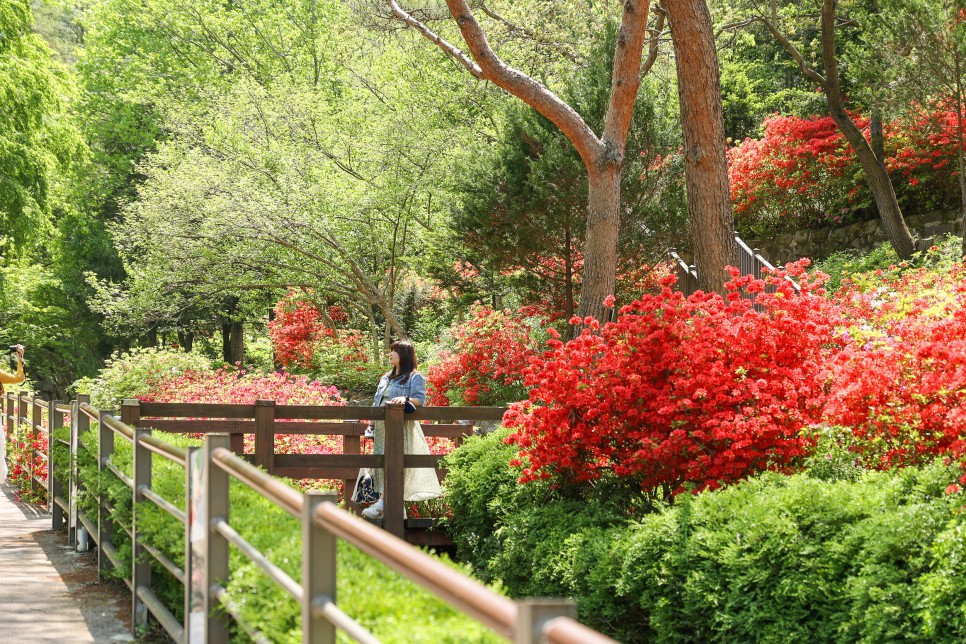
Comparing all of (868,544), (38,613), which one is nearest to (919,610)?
(868,544)

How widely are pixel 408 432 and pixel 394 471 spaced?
0.56m

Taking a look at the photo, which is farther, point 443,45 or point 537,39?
point 537,39

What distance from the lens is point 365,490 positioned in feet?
31.8

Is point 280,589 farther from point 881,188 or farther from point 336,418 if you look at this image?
point 881,188

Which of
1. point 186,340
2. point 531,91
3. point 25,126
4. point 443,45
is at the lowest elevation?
point 186,340

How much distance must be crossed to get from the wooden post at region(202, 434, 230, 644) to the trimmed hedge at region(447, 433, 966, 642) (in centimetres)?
245

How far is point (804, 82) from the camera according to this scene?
88.6 feet

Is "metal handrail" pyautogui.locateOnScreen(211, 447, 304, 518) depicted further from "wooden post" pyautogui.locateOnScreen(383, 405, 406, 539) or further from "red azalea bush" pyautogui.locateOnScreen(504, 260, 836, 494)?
"wooden post" pyautogui.locateOnScreen(383, 405, 406, 539)

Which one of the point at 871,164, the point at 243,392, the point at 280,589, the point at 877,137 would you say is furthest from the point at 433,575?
the point at 877,137

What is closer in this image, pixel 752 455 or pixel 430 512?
pixel 752 455

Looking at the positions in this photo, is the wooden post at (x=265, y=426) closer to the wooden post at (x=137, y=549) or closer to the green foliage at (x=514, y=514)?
the green foliage at (x=514, y=514)

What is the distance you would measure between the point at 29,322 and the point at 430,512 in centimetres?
2992

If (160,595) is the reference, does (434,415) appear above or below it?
above

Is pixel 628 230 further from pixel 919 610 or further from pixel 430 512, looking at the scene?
pixel 919 610
